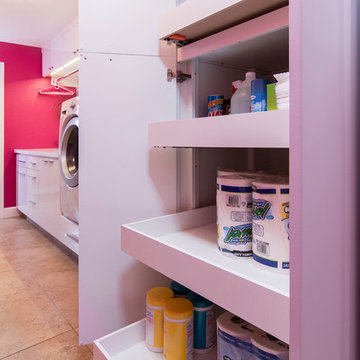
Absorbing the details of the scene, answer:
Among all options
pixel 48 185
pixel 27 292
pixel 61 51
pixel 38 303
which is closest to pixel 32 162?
pixel 48 185

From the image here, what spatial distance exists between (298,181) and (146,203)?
104 centimetres

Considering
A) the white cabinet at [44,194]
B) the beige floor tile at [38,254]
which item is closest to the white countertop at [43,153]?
the white cabinet at [44,194]

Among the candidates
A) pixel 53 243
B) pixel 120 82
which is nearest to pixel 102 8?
pixel 120 82

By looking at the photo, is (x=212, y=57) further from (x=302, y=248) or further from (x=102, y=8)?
(x=302, y=248)

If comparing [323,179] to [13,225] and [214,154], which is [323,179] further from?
[13,225]

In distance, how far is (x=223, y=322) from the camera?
0.97 meters

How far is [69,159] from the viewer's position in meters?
2.57

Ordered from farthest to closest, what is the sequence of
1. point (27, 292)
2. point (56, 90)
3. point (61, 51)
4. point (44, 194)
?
point (56, 90)
point (61, 51)
point (44, 194)
point (27, 292)

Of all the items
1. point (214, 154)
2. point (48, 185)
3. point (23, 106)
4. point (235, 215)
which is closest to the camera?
point (235, 215)

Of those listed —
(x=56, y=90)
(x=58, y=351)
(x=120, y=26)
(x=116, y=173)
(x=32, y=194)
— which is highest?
(x=56, y=90)

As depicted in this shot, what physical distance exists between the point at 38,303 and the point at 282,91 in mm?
1776

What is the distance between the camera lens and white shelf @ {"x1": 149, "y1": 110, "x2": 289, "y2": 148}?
28.3 inches

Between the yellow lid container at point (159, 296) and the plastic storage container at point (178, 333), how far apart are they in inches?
2.5

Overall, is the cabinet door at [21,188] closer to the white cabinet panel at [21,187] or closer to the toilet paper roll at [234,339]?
the white cabinet panel at [21,187]
